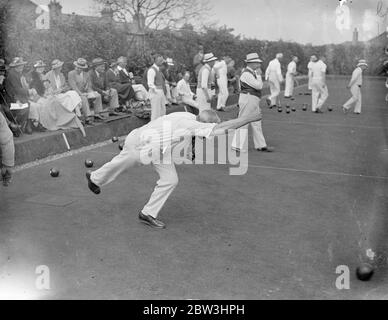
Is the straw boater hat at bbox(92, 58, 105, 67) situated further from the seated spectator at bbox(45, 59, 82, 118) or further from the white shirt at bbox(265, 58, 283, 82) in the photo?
the white shirt at bbox(265, 58, 283, 82)

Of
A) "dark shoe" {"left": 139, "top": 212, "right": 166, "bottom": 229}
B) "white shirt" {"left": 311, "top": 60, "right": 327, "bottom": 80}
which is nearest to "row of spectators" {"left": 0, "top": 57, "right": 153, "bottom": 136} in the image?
"dark shoe" {"left": 139, "top": 212, "right": 166, "bottom": 229}

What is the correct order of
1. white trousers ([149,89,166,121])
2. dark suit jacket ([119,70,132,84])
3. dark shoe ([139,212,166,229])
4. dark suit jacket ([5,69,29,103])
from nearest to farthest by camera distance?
dark shoe ([139,212,166,229]) → dark suit jacket ([5,69,29,103]) → white trousers ([149,89,166,121]) → dark suit jacket ([119,70,132,84])

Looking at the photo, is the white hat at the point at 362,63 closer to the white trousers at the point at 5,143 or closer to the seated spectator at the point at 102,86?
the seated spectator at the point at 102,86

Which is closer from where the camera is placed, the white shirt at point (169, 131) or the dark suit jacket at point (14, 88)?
the white shirt at point (169, 131)

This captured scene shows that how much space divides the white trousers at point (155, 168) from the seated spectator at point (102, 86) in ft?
22.3

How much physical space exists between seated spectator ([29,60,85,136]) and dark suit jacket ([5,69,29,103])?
1.00 ft

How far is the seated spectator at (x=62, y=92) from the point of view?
11086 mm

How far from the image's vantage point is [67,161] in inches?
369

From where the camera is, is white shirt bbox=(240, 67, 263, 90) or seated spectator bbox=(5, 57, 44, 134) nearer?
white shirt bbox=(240, 67, 263, 90)

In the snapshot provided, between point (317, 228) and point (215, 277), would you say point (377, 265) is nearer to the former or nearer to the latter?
point (317, 228)

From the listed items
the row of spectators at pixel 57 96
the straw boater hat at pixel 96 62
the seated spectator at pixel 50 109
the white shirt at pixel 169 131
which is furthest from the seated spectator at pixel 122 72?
the white shirt at pixel 169 131

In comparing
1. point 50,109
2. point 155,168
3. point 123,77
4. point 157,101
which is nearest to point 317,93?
point 123,77

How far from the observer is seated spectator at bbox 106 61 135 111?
46.4ft

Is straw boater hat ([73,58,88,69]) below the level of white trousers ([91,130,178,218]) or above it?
above
